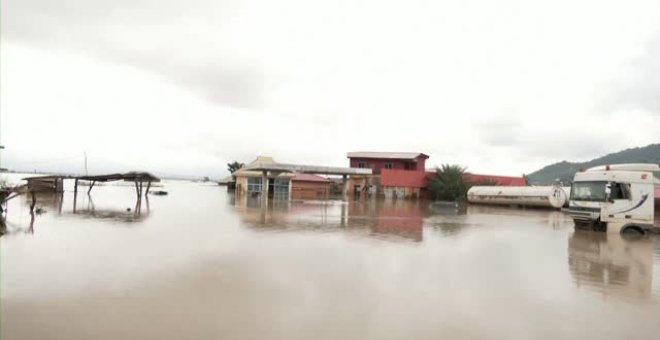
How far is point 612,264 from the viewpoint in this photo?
1109 centimetres

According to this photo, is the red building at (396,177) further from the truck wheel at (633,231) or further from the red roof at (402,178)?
the truck wheel at (633,231)

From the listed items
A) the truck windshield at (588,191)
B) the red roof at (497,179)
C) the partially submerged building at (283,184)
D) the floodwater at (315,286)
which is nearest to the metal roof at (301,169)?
the partially submerged building at (283,184)

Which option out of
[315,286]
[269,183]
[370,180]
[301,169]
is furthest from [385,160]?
[315,286]

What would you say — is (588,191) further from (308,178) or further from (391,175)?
(308,178)

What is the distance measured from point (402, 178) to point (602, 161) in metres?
67.2

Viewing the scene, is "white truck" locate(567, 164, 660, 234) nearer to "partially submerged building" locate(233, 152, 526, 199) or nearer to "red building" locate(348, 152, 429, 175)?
"partially submerged building" locate(233, 152, 526, 199)

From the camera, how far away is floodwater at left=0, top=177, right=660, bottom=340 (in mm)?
5934

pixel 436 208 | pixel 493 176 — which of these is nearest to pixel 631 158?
pixel 493 176

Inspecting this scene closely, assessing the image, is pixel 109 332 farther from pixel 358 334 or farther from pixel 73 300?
pixel 358 334

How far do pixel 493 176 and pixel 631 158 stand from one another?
51.2 metres

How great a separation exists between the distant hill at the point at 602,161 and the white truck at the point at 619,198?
4341 cm

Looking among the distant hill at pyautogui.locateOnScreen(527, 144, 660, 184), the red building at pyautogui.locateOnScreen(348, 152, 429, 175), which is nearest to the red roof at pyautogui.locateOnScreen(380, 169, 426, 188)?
the red building at pyautogui.locateOnScreen(348, 152, 429, 175)

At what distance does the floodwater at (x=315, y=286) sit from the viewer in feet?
19.5

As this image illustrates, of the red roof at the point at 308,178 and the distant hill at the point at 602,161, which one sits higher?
the distant hill at the point at 602,161
